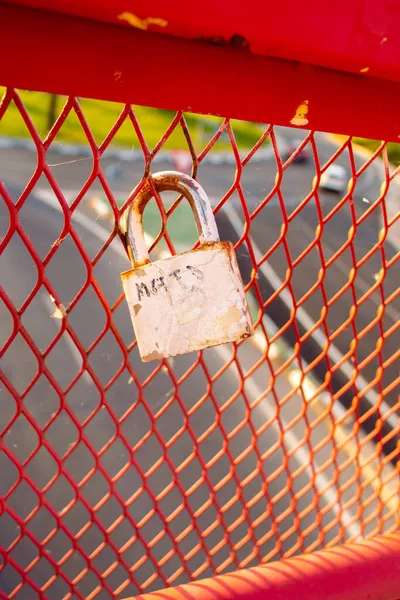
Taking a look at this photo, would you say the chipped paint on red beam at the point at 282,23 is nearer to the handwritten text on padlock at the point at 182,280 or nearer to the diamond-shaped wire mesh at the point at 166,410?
the handwritten text on padlock at the point at 182,280

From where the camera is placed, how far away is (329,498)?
4.16 m

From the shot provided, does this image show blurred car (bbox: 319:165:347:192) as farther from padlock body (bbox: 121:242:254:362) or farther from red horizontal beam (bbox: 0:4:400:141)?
padlock body (bbox: 121:242:254:362)

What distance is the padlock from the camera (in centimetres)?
59

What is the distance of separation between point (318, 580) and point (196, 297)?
0.96 meters

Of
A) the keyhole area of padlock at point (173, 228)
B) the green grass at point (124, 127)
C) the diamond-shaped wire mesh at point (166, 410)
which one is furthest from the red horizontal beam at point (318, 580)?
the green grass at point (124, 127)

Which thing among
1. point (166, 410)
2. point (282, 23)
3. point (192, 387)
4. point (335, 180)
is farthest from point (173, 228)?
point (282, 23)

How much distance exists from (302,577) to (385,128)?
3.41 ft

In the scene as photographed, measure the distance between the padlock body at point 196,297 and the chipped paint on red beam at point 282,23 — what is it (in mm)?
222

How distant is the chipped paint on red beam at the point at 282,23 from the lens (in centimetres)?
48

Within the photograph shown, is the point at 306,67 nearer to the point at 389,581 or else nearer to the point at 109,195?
the point at 109,195

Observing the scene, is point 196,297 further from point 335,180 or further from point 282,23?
point 335,180

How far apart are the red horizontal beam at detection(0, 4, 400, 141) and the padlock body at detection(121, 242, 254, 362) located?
18 centimetres

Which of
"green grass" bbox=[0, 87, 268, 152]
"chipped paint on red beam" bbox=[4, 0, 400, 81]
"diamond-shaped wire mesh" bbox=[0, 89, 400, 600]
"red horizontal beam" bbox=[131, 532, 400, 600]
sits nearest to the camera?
"chipped paint on red beam" bbox=[4, 0, 400, 81]

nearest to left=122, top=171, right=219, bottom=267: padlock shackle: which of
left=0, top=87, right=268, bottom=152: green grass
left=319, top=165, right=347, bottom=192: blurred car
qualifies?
left=319, top=165, right=347, bottom=192: blurred car
